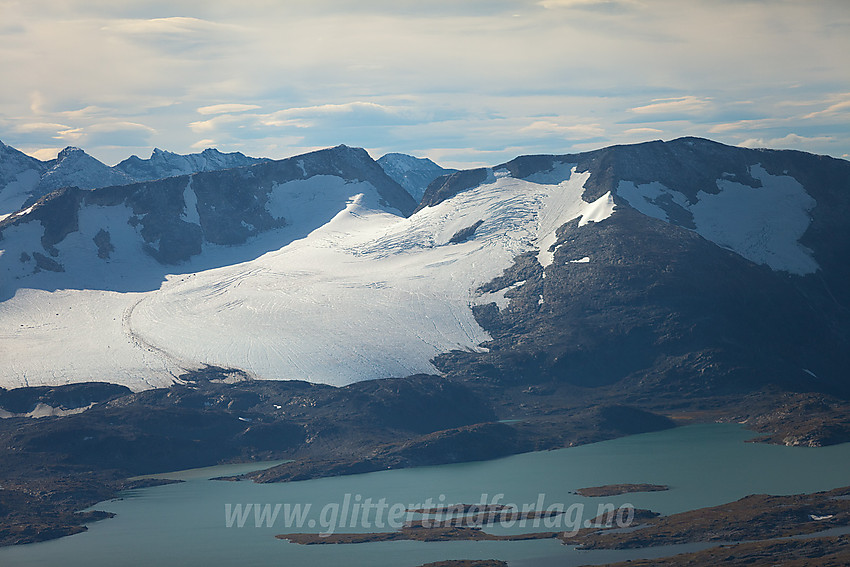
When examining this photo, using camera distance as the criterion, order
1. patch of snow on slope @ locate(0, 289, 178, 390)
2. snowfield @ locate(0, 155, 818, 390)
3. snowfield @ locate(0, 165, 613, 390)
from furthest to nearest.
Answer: snowfield @ locate(0, 155, 818, 390) → snowfield @ locate(0, 165, 613, 390) → patch of snow on slope @ locate(0, 289, 178, 390)

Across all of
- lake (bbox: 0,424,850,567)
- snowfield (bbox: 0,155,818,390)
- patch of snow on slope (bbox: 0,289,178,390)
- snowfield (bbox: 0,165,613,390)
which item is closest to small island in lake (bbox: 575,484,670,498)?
lake (bbox: 0,424,850,567)

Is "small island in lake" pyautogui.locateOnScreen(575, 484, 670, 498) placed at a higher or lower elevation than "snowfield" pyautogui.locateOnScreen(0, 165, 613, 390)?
lower

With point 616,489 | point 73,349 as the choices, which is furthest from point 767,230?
point 73,349

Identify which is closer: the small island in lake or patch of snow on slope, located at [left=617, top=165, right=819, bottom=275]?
the small island in lake

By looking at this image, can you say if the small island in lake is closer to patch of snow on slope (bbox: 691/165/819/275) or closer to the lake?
the lake

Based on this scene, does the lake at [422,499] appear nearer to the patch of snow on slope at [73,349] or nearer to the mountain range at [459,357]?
the mountain range at [459,357]

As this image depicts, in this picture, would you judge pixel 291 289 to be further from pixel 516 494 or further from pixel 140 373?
pixel 516 494

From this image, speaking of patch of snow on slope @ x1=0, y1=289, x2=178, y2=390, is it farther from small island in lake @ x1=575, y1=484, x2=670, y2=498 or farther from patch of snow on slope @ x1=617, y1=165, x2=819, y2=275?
patch of snow on slope @ x1=617, y1=165, x2=819, y2=275

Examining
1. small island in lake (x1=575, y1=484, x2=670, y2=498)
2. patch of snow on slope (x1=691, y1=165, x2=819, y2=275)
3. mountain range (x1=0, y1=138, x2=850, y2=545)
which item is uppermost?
patch of snow on slope (x1=691, y1=165, x2=819, y2=275)

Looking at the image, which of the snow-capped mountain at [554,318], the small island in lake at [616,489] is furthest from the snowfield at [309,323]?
the small island in lake at [616,489]

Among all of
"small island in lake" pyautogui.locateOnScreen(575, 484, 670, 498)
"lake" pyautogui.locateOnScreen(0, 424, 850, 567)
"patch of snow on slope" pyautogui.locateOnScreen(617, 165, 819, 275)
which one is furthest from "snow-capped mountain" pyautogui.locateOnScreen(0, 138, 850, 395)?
"small island in lake" pyautogui.locateOnScreen(575, 484, 670, 498)

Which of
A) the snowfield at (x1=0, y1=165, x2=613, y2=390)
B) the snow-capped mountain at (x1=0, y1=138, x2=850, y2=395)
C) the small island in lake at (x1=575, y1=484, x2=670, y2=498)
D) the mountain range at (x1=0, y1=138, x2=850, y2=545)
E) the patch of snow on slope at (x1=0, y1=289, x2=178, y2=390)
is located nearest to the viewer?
the small island in lake at (x1=575, y1=484, x2=670, y2=498)
